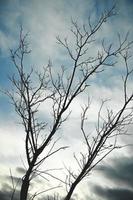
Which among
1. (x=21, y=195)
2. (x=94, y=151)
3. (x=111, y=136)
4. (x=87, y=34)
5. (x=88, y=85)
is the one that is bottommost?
(x=21, y=195)

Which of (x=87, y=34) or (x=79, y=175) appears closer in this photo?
(x=79, y=175)

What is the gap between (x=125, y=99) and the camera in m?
9.48

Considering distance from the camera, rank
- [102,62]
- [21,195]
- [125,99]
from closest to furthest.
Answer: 1. [21,195]
2. [125,99]
3. [102,62]

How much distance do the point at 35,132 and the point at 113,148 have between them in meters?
2.38

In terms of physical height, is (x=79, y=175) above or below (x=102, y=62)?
below

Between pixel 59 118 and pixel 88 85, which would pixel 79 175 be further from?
pixel 88 85

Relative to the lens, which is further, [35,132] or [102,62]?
[102,62]

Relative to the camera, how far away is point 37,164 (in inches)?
336

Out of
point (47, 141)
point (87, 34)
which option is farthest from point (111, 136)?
point (87, 34)

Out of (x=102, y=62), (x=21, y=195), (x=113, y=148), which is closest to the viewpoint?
(x=21, y=195)

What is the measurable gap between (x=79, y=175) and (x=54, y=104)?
237 cm

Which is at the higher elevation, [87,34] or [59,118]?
[87,34]

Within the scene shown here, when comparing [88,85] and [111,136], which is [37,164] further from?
[88,85]

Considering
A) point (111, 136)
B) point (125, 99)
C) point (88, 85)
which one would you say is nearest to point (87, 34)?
point (88, 85)
